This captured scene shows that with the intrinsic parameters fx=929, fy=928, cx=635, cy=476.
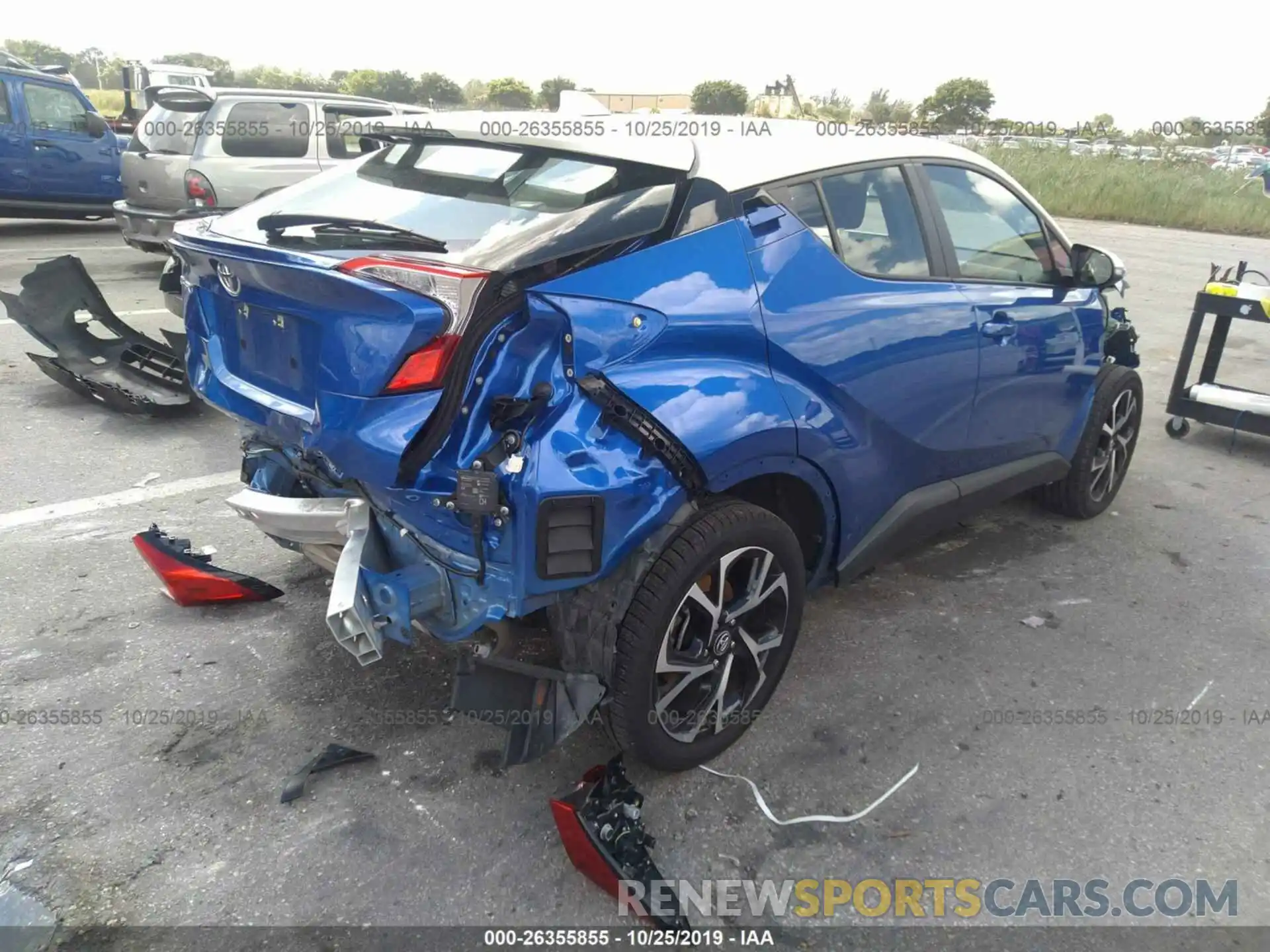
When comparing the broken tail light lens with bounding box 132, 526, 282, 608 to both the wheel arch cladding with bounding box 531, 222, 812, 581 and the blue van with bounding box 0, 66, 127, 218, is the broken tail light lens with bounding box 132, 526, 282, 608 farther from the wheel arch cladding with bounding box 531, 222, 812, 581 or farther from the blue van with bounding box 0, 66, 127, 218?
the blue van with bounding box 0, 66, 127, 218

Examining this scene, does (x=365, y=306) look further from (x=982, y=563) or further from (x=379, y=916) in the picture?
(x=982, y=563)

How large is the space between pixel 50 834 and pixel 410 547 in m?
1.21

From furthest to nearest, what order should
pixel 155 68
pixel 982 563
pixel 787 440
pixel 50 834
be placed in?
pixel 155 68 → pixel 982 563 → pixel 787 440 → pixel 50 834

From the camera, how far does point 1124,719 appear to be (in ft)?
10.6

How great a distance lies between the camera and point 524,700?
260cm

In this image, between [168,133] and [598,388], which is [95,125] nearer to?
[168,133]

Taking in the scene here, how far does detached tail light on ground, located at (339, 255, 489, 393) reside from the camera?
2.25m

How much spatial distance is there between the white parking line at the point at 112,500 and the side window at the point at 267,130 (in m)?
5.11

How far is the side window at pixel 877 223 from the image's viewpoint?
120 inches

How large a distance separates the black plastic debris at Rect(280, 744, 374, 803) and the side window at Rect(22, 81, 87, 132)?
11.8 meters

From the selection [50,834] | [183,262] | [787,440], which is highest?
[183,262]

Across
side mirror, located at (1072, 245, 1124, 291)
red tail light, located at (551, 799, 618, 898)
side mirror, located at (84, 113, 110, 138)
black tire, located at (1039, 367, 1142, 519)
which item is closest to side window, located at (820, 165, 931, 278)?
side mirror, located at (1072, 245, 1124, 291)

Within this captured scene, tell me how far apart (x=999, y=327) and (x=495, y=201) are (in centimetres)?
205

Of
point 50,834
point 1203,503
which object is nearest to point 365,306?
point 50,834
